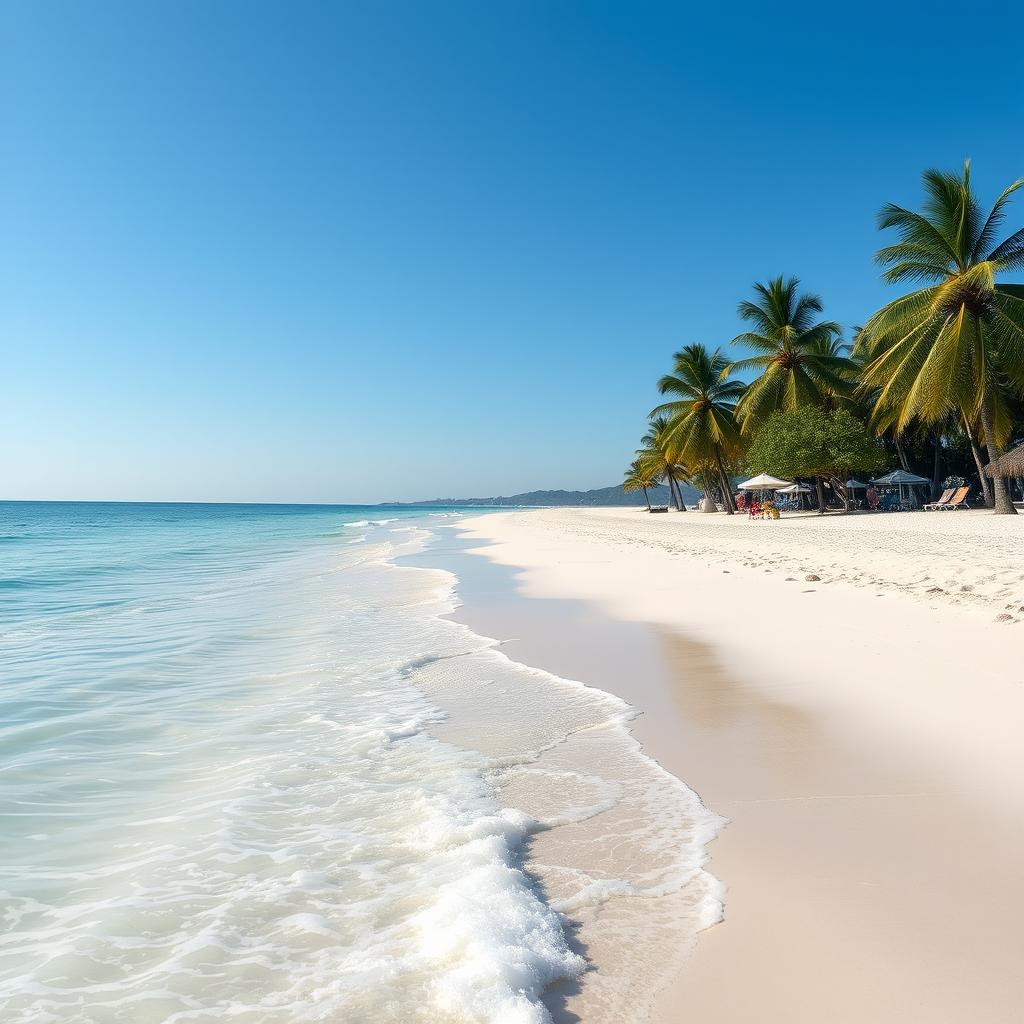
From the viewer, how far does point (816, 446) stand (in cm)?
3166

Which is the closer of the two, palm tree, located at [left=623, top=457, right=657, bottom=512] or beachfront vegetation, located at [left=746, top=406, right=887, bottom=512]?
beachfront vegetation, located at [left=746, top=406, right=887, bottom=512]

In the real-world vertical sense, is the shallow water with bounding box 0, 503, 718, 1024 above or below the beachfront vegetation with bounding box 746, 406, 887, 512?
below

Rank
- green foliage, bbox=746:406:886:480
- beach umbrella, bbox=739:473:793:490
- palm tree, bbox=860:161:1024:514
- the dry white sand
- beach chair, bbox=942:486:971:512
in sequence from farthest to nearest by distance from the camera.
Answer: beach umbrella, bbox=739:473:793:490
green foliage, bbox=746:406:886:480
beach chair, bbox=942:486:971:512
palm tree, bbox=860:161:1024:514
the dry white sand

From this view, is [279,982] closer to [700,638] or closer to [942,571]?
[700,638]

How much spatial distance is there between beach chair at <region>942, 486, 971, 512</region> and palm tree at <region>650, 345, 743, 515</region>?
13.9 meters

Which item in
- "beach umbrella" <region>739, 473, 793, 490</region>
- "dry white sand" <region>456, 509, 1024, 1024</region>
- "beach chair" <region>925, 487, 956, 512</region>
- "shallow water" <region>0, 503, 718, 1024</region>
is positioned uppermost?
"beach umbrella" <region>739, 473, 793, 490</region>

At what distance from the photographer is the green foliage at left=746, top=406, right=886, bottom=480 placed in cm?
3166

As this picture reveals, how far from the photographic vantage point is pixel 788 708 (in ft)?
15.9

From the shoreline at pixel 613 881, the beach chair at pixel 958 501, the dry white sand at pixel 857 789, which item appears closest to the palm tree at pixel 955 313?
the beach chair at pixel 958 501

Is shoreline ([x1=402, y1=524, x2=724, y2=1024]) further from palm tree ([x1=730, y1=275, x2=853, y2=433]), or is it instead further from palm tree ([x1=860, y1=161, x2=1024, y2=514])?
palm tree ([x1=730, y1=275, x2=853, y2=433])

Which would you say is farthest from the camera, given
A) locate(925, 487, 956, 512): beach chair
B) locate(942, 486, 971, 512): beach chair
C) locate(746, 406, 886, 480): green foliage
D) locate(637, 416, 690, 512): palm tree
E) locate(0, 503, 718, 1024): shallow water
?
locate(637, 416, 690, 512): palm tree

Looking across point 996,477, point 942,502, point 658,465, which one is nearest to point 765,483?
point 942,502

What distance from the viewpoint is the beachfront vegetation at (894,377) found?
71.1ft

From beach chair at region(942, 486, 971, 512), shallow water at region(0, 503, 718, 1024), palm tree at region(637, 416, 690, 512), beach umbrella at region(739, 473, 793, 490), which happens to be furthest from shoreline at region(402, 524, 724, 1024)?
palm tree at region(637, 416, 690, 512)
